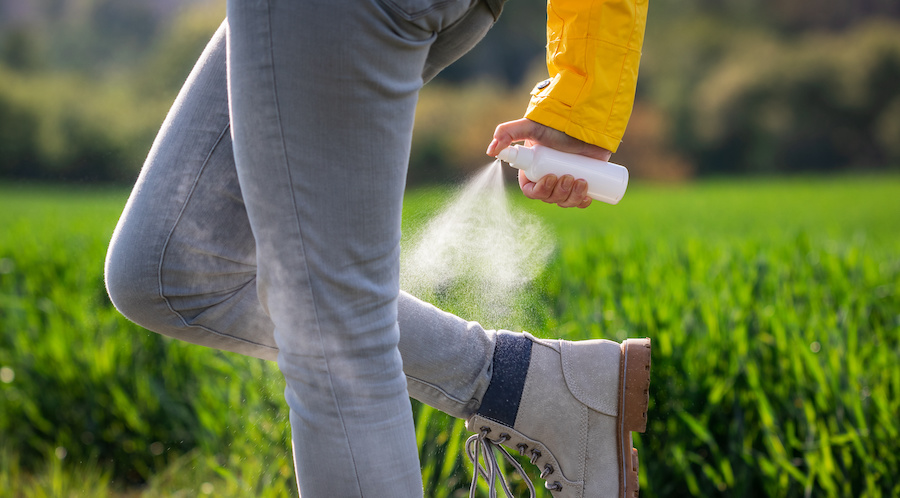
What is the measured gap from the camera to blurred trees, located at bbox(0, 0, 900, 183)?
84.8 feet

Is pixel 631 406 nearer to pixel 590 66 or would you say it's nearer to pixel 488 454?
pixel 488 454

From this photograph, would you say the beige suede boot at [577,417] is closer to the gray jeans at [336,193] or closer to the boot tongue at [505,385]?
the boot tongue at [505,385]

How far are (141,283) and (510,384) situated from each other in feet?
2.16

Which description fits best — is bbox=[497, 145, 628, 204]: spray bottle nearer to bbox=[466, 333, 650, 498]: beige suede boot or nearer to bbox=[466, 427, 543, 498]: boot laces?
bbox=[466, 333, 650, 498]: beige suede boot

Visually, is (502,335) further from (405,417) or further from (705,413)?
(705,413)

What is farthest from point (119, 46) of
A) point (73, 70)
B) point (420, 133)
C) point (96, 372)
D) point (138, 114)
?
point (96, 372)

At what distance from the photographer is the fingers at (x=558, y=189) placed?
119cm

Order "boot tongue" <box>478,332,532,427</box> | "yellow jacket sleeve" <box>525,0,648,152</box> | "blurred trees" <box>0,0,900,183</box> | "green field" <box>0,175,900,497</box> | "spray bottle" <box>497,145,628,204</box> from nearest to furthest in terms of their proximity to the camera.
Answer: "yellow jacket sleeve" <box>525,0,648,152</box> → "spray bottle" <box>497,145,628,204</box> → "boot tongue" <box>478,332,532,427</box> → "green field" <box>0,175,900,497</box> → "blurred trees" <box>0,0,900,183</box>

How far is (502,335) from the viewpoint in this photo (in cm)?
132

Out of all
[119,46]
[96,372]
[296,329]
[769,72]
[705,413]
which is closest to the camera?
[296,329]

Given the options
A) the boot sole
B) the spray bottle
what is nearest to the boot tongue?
the boot sole

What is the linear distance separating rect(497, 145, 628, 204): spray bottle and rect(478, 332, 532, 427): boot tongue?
33 centimetres

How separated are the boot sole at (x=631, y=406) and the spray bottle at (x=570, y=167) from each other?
325mm

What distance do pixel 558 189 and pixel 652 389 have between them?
936 mm
